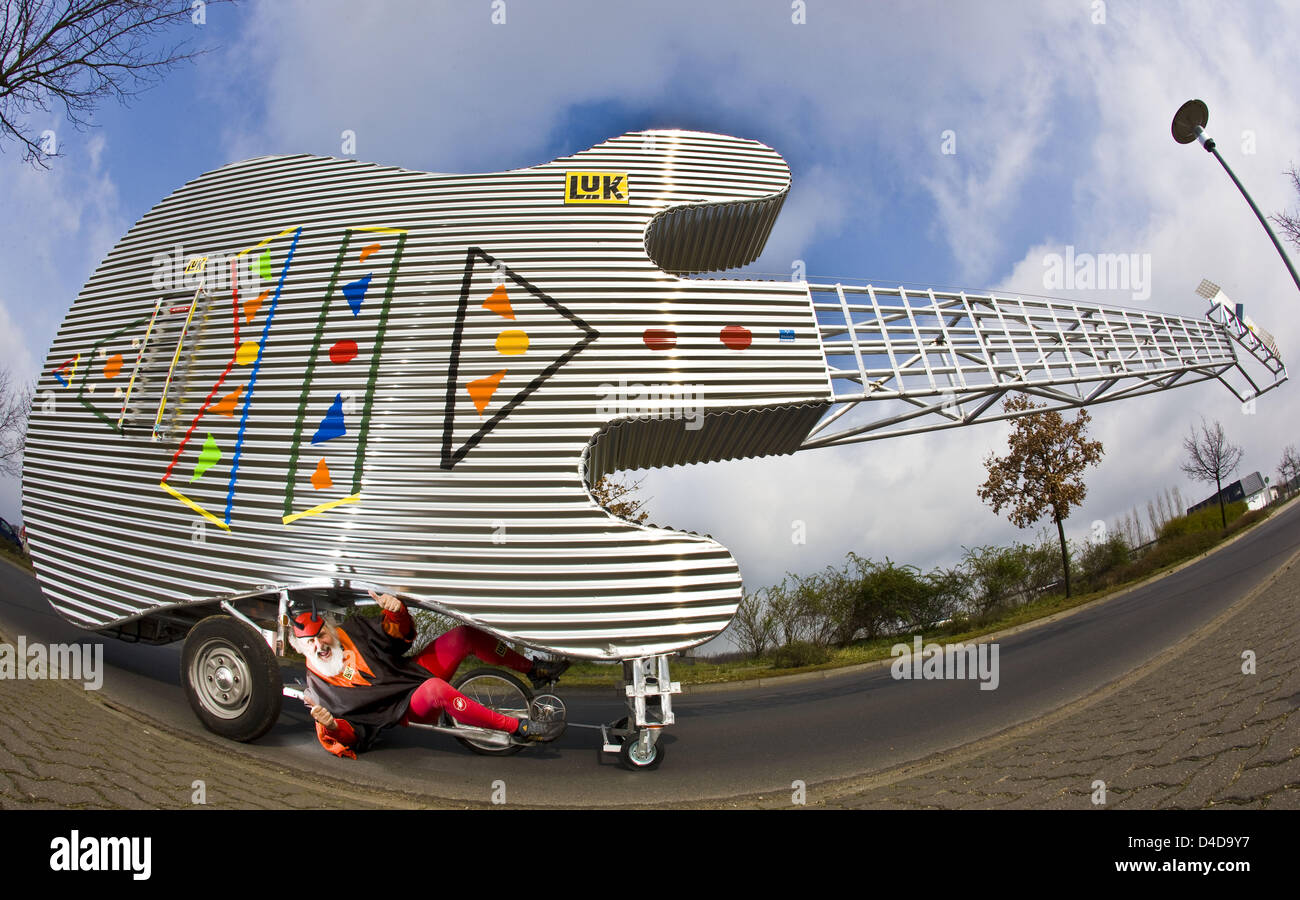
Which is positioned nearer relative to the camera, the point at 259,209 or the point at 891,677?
the point at 259,209

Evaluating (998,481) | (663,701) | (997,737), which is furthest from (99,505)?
(998,481)

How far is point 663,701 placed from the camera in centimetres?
413

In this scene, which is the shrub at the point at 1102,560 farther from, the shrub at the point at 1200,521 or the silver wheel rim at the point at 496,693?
the silver wheel rim at the point at 496,693

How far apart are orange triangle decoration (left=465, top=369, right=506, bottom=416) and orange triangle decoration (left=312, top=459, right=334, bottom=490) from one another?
1.41 m

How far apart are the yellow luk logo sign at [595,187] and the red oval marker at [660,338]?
1572 mm

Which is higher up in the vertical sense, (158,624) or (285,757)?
(158,624)

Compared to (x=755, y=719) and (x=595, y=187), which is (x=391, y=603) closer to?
(x=755, y=719)

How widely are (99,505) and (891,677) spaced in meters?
9.34

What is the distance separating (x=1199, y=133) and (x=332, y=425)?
14.3 meters

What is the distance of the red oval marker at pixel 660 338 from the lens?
15.7 feet

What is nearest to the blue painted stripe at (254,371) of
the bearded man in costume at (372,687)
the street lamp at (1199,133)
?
the bearded man in costume at (372,687)

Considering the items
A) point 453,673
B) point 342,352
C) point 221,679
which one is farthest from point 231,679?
point 342,352

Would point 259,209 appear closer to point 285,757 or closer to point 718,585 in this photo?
point 285,757

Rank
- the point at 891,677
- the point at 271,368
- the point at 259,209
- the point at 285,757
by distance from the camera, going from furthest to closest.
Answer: the point at 891,677 < the point at 259,209 < the point at 271,368 < the point at 285,757
